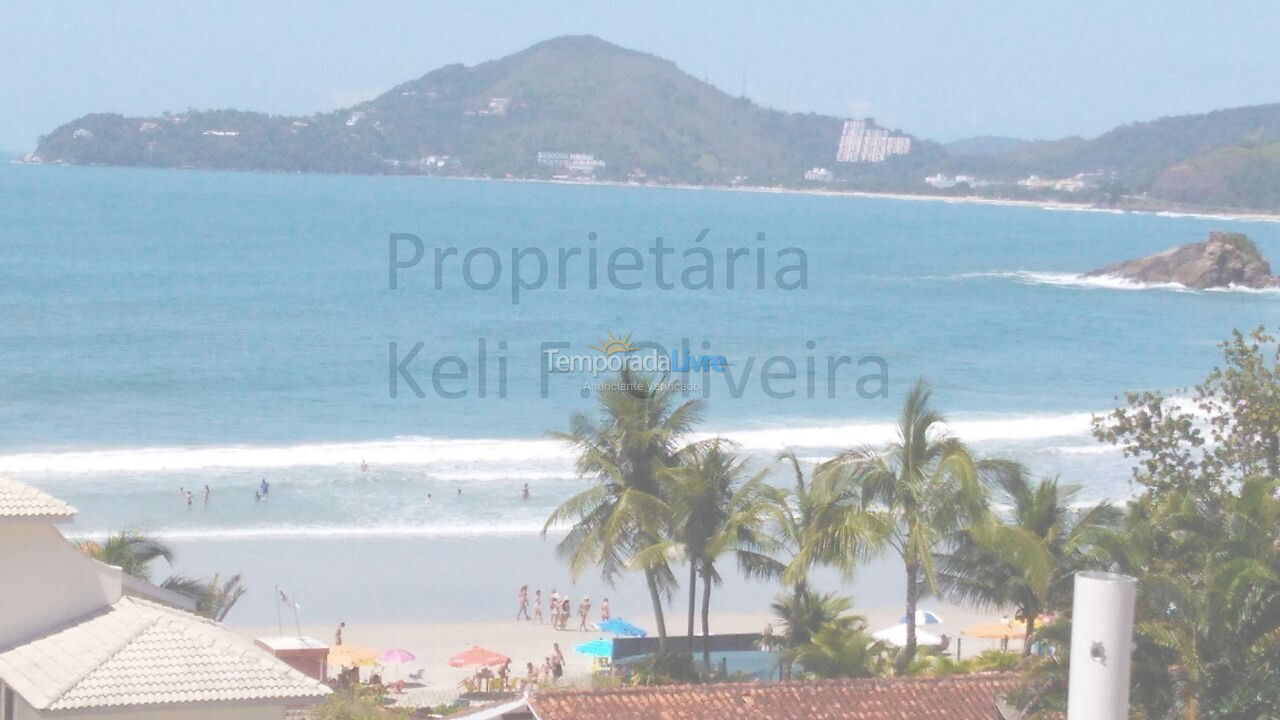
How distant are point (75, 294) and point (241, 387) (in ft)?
81.0

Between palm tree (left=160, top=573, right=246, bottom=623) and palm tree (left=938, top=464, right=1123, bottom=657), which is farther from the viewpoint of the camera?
palm tree (left=160, top=573, right=246, bottom=623)

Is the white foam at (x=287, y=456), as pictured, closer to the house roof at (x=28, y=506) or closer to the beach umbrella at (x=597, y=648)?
the beach umbrella at (x=597, y=648)

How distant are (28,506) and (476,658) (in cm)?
1019

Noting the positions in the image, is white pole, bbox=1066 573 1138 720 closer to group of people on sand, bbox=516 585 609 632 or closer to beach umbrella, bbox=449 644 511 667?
beach umbrella, bbox=449 644 511 667

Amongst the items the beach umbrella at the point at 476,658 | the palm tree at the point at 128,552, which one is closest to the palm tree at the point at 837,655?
the beach umbrella at the point at 476,658

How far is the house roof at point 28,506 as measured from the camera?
9531 millimetres

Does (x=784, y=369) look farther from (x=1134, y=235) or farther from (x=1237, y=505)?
(x=1134, y=235)

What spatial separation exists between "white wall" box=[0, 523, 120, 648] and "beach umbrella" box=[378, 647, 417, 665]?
9.50 m

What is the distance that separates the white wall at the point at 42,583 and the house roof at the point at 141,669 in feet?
0.56

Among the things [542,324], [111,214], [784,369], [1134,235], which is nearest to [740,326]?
[542,324]

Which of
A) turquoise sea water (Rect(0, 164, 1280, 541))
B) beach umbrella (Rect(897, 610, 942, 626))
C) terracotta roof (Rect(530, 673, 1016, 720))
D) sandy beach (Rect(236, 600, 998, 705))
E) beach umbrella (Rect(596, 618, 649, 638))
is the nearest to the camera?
terracotta roof (Rect(530, 673, 1016, 720))

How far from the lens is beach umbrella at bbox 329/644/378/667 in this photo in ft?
61.9

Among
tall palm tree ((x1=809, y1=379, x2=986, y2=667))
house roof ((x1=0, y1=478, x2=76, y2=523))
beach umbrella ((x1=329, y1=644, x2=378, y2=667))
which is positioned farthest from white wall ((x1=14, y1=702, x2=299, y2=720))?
beach umbrella ((x1=329, y1=644, x2=378, y2=667))

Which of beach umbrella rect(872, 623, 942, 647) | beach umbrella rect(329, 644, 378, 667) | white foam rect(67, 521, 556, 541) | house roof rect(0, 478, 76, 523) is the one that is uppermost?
house roof rect(0, 478, 76, 523)
